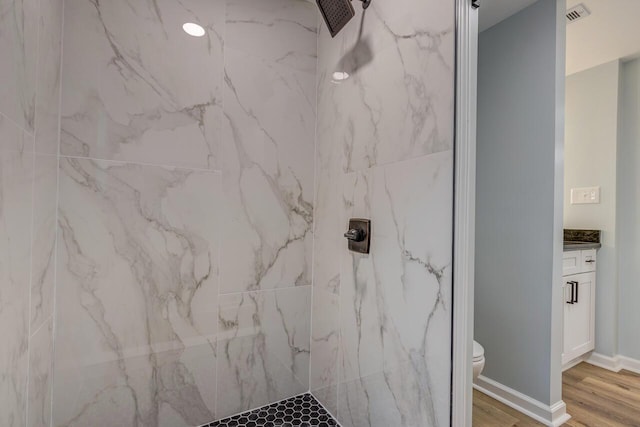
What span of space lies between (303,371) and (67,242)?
1177 millimetres

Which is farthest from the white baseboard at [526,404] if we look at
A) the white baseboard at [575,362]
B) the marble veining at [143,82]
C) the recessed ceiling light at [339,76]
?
the marble veining at [143,82]

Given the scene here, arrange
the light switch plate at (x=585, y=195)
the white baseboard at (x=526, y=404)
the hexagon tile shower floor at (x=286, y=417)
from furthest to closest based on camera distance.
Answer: the light switch plate at (x=585, y=195)
the white baseboard at (x=526, y=404)
the hexagon tile shower floor at (x=286, y=417)

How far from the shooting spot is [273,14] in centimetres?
144

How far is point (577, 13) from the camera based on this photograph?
5.96ft

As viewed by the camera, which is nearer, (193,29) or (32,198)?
(32,198)

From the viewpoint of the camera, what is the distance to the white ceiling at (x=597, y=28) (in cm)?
175

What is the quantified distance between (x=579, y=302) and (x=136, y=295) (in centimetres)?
280

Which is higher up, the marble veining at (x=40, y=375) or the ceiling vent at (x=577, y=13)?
the ceiling vent at (x=577, y=13)

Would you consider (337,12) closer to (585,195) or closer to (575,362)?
(585,195)

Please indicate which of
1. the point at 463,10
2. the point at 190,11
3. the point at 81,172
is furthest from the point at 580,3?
the point at 81,172

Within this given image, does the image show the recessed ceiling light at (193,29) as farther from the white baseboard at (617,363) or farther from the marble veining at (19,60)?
the white baseboard at (617,363)

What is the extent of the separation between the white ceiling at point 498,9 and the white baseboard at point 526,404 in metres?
2.28

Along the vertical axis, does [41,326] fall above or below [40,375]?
above

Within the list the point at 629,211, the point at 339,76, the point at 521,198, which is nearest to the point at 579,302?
the point at 629,211
